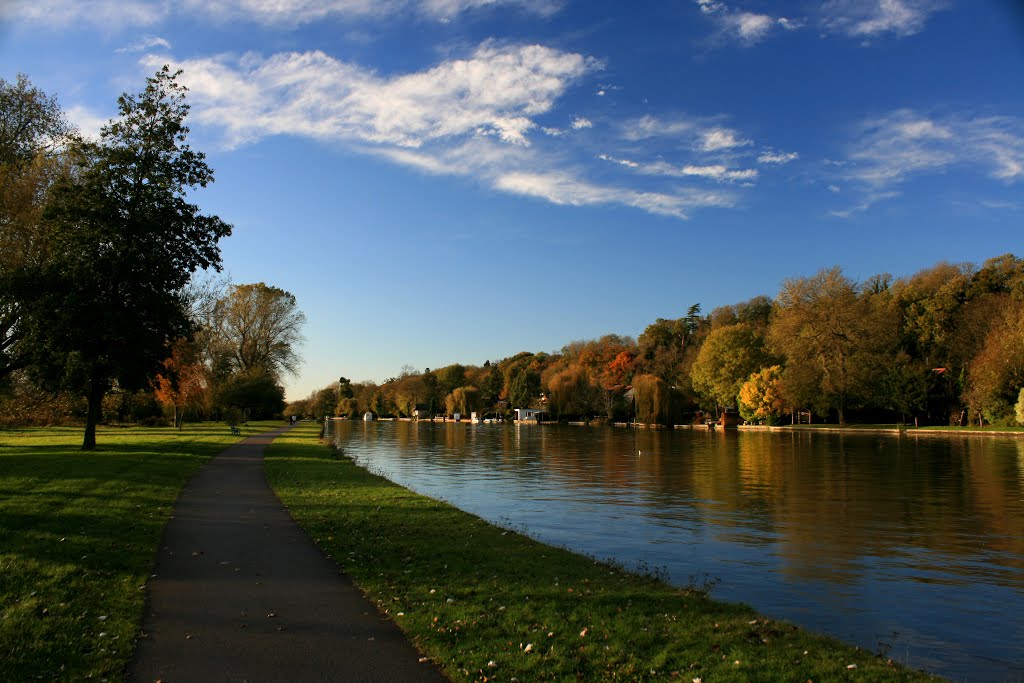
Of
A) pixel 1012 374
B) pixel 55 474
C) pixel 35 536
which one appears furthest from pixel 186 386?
pixel 1012 374

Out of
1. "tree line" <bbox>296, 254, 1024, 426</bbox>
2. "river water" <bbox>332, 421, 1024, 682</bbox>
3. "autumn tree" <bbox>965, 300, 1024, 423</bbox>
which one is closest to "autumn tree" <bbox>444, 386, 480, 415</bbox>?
"tree line" <bbox>296, 254, 1024, 426</bbox>

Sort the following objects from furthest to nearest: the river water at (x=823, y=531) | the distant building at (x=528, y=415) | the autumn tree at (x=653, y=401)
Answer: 1. the distant building at (x=528, y=415)
2. the autumn tree at (x=653, y=401)
3. the river water at (x=823, y=531)

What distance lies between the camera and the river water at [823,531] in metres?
8.87

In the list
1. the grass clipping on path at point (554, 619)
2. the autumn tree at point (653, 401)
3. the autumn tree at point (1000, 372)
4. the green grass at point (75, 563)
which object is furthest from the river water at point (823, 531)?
the autumn tree at point (653, 401)

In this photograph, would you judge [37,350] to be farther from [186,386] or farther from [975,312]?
[975,312]

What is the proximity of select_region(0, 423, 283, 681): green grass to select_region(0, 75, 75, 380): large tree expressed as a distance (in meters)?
9.81

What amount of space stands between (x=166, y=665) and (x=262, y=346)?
63.2m

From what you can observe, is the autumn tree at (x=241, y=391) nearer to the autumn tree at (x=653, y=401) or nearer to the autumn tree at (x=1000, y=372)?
the autumn tree at (x=653, y=401)

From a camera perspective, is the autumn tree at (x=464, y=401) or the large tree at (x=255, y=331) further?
the autumn tree at (x=464, y=401)

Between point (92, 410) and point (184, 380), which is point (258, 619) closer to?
point (92, 410)

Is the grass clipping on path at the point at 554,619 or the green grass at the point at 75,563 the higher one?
the green grass at the point at 75,563

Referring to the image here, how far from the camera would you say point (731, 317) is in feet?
363

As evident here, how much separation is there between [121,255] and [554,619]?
2561 cm

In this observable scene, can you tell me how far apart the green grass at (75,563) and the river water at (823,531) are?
7.47 metres
